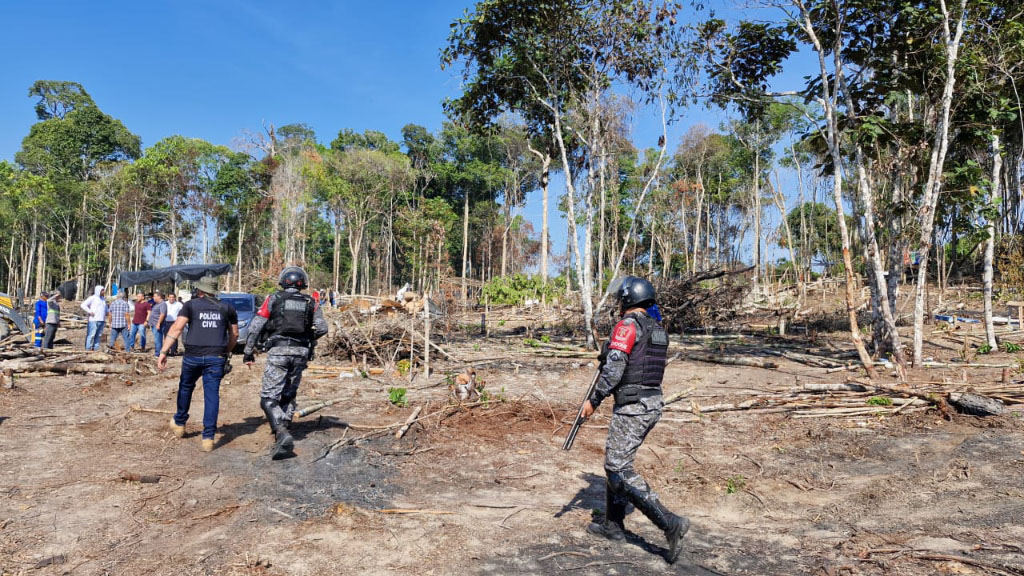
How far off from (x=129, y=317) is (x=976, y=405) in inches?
654

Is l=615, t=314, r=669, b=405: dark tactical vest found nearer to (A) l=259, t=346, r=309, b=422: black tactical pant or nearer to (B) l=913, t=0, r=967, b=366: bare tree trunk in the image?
(A) l=259, t=346, r=309, b=422: black tactical pant

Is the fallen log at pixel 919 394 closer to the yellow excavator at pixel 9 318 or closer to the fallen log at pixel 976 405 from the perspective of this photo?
the fallen log at pixel 976 405

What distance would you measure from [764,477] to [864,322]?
16269mm

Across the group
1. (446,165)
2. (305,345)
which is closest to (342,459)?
(305,345)

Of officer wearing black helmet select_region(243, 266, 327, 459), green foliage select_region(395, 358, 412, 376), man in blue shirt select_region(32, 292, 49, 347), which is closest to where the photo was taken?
officer wearing black helmet select_region(243, 266, 327, 459)

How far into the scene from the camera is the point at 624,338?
405 cm

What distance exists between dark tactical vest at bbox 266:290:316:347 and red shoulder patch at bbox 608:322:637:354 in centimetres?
374

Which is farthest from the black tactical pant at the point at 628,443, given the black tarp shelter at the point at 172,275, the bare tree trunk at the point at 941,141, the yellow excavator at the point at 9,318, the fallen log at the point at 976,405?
the black tarp shelter at the point at 172,275

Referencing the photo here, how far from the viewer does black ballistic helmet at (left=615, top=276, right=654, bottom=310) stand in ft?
13.7

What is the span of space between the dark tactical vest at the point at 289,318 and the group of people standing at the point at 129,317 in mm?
8272

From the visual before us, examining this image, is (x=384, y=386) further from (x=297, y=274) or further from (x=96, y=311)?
(x=96, y=311)

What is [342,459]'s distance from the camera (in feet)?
19.8

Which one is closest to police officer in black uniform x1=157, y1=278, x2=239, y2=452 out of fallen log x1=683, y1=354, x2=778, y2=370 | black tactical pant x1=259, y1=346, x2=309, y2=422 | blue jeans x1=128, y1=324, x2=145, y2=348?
black tactical pant x1=259, y1=346, x2=309, y2=422

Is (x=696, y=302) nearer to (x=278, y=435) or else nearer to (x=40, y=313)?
→ (x=278, y=435)
